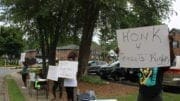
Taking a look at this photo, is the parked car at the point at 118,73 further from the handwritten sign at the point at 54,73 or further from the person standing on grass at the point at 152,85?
the person standing on grass at the point at 152,85

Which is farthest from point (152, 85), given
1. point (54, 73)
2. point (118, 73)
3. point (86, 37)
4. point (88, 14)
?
point (118, 73)

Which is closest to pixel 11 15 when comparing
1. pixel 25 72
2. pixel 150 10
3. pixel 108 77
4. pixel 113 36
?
pixel 25 72

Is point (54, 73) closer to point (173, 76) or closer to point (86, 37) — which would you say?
point (173, 76)

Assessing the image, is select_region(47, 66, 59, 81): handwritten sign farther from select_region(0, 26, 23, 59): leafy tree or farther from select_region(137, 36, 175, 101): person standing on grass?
select_region(0, 26, 23, 59): leafy tree

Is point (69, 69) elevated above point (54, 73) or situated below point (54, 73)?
above

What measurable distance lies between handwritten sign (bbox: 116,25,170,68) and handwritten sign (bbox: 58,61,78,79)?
7117mm

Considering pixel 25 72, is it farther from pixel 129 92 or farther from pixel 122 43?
pixel 122 43

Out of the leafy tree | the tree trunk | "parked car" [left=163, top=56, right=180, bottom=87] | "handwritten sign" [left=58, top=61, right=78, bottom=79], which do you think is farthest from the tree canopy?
the leafy tree

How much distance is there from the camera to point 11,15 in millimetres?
27516

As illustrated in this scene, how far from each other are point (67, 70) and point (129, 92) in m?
6.72

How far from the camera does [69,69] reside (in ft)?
51.2

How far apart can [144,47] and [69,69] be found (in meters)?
7.69

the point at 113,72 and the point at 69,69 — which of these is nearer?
the point at 69,69

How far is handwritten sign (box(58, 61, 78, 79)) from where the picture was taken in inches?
607
